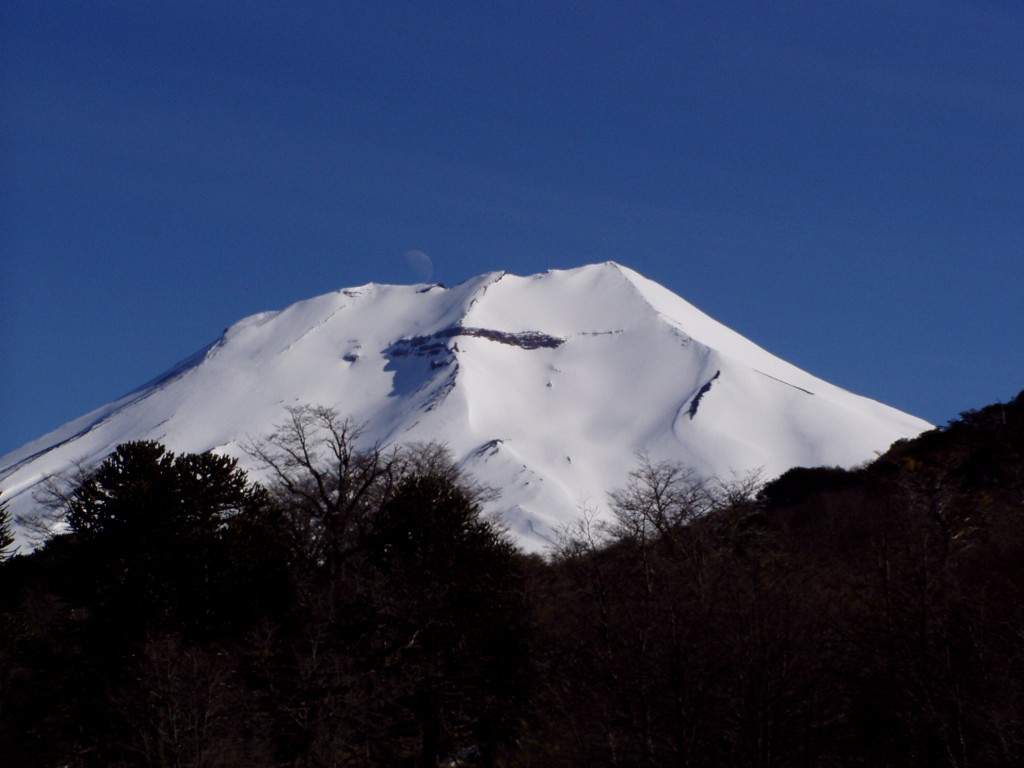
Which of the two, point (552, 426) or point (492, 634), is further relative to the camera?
point (552, 426)

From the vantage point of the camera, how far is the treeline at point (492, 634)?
21672mm

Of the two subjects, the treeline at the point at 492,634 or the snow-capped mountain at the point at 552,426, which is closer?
the treeline at the point at 492,634

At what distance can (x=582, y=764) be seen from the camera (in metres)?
22.3

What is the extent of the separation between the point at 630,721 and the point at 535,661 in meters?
9.97

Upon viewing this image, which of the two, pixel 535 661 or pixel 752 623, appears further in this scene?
pixel 535 661

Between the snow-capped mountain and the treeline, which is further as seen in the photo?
the snow-capped mountain

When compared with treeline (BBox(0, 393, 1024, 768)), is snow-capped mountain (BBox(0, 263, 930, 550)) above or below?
above

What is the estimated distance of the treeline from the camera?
853 inches

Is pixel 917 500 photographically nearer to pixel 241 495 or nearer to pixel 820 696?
pixel 820 696

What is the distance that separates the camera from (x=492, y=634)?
106 feet

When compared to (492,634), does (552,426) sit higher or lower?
higher

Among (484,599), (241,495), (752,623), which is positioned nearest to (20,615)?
(241,495)

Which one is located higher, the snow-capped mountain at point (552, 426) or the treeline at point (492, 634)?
the snow-capped mountain at point (552, 426)

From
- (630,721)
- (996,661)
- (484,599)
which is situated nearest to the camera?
(996,661)
